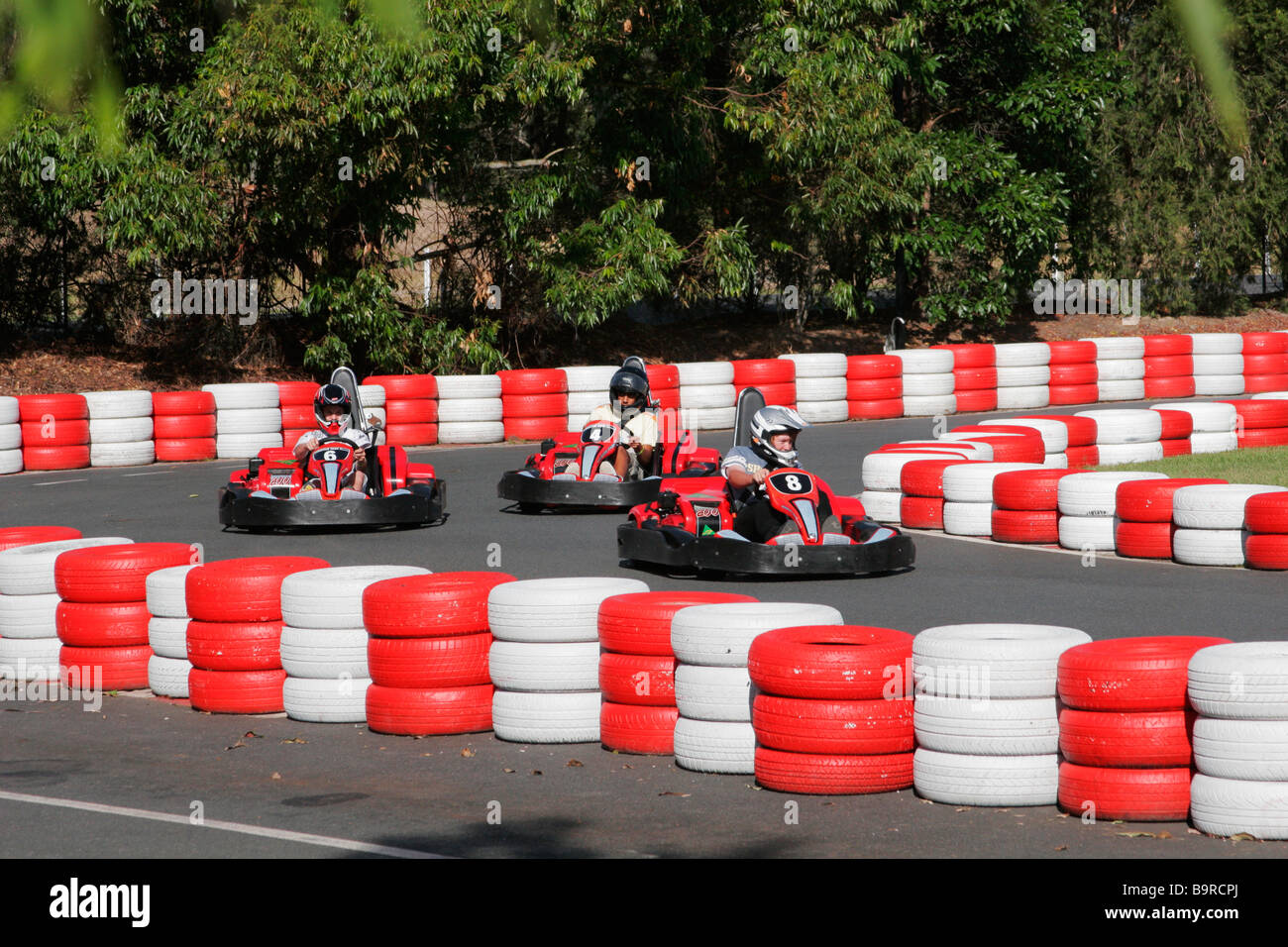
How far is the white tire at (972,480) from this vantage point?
416 inches

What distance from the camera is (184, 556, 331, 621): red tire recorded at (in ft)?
21.6

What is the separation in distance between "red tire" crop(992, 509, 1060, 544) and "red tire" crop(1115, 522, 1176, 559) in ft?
1.78

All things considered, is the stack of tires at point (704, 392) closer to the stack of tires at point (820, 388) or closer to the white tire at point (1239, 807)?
the stack of tires at point (820, 388)

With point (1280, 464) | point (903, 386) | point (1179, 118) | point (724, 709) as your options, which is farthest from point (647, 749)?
point (1179, 118)

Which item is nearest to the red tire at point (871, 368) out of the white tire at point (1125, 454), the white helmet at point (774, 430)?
the white tire at point (1125, 454)

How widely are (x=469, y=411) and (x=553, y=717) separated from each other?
1201 centimetres

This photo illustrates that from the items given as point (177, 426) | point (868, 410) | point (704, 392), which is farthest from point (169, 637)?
point (868, 410)

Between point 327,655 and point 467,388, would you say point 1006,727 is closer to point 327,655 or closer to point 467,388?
point 327,655

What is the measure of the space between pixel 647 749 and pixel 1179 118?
25.8m

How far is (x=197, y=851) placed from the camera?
14.1 ft

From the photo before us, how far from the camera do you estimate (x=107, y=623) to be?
7137mm

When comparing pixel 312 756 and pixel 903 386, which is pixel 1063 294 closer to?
pixel 903 386

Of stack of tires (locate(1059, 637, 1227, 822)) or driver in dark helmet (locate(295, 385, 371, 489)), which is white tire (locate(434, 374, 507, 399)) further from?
stack of tires (locate(1059, 637, 1227, 822))

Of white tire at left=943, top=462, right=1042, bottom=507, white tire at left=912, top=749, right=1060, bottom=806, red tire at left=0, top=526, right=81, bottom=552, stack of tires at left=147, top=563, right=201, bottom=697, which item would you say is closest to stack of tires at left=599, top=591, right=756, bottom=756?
white tire at left=912, top=749, right=1060, bottom=806
